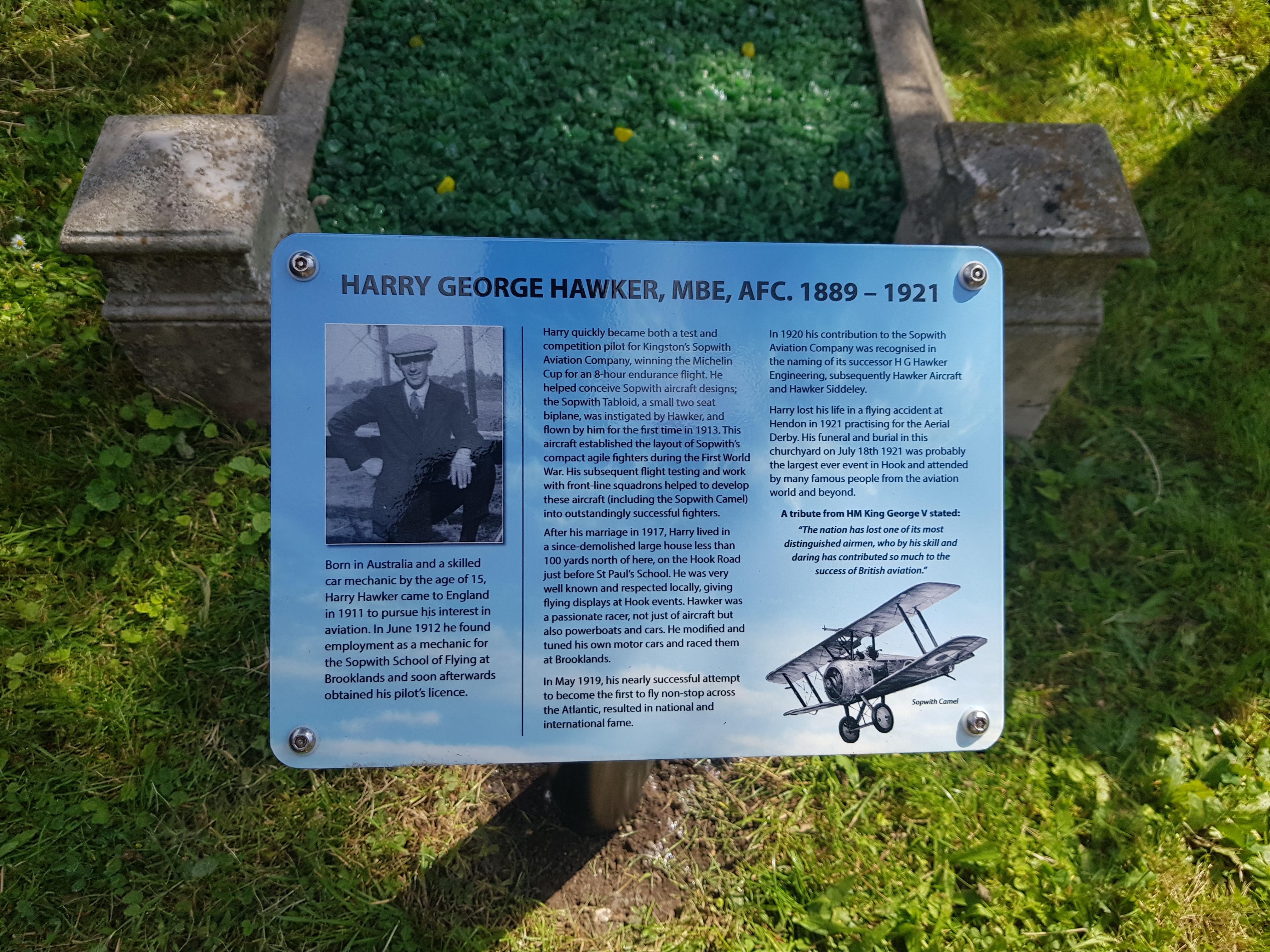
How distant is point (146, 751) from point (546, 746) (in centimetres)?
142

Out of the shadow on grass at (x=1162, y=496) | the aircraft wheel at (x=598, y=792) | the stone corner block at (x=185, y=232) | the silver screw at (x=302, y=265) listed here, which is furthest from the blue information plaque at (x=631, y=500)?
the shadow on grass at (x=1162, y=496)

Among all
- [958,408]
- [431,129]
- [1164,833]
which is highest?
[958,408]

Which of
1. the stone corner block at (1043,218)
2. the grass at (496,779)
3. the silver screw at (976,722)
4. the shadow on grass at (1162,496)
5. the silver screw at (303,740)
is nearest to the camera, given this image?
the silver screw at (303,740)

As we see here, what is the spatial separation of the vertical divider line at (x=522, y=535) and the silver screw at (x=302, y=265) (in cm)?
39

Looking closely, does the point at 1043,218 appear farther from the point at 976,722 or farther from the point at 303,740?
the point at 303,740

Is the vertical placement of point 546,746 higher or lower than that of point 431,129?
lower

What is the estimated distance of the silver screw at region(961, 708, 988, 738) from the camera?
1.44 metres

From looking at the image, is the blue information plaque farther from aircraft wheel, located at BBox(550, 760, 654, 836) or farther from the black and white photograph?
aircraft wheel, located at BBox(550, 760, 654, 836)

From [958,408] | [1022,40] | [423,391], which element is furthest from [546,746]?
[1022,40]

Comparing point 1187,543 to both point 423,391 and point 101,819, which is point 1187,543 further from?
point 101,819

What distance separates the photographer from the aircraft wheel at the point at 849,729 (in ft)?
4.64

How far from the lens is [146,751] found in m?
2.10

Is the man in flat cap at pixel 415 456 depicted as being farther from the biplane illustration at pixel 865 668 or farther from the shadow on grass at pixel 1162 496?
the shadow on grass at pixel 1162 496

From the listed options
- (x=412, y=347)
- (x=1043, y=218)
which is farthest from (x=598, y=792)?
(x=1043, y=218)
